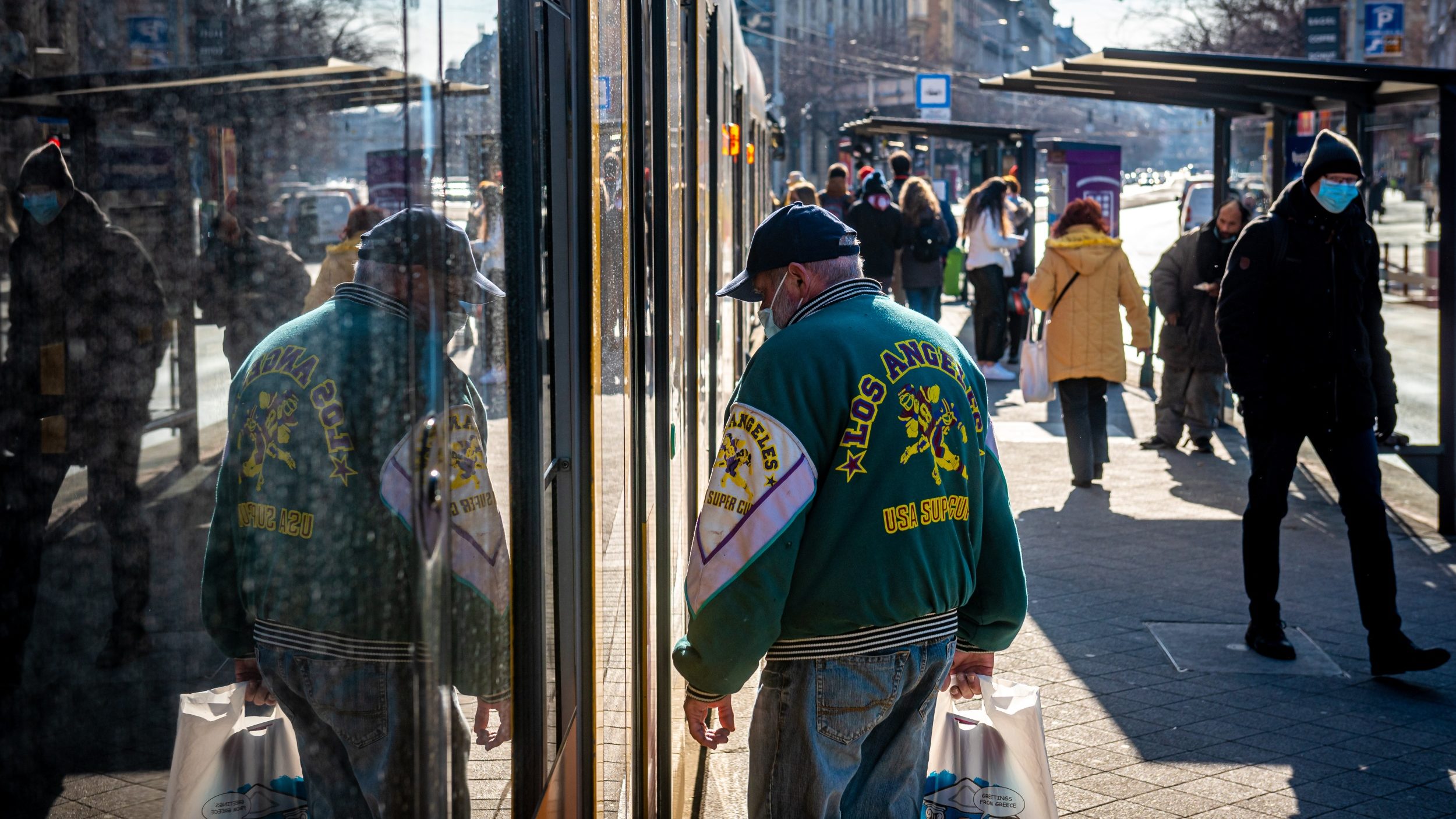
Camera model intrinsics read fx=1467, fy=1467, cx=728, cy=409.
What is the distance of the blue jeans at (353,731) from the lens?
1030 mm

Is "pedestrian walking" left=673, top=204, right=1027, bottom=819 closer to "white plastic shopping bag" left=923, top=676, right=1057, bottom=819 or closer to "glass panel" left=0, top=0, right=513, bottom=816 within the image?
"white plastic shopping bag" left=923, top=676, right=1057, bottom=819

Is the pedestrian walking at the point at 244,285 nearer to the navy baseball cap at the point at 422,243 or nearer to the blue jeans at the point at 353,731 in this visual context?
the navy baseball cap at the point at 422,243

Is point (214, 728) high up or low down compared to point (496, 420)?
down

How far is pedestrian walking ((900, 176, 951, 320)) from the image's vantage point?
45.2 ft

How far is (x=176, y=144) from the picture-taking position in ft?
2.62

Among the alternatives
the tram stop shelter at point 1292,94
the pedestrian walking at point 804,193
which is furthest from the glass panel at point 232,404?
the pedestrian walking at point 804,193

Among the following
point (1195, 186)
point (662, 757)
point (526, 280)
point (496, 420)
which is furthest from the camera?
point (1195, 186)

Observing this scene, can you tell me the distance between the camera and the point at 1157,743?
469cm

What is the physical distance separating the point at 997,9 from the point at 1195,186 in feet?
284

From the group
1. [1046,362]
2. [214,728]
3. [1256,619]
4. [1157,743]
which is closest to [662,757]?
[1157,743]

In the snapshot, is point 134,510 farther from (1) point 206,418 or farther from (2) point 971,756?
(2) point 971,756

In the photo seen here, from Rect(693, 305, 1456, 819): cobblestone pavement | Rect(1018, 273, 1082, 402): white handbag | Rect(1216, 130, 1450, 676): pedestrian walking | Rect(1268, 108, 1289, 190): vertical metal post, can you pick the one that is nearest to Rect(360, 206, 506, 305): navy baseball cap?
Rect(693, 305, 1456, 819): cobblestone pavement

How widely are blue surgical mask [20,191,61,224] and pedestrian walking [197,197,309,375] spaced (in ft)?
0.42

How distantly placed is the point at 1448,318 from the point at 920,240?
22.6ft
